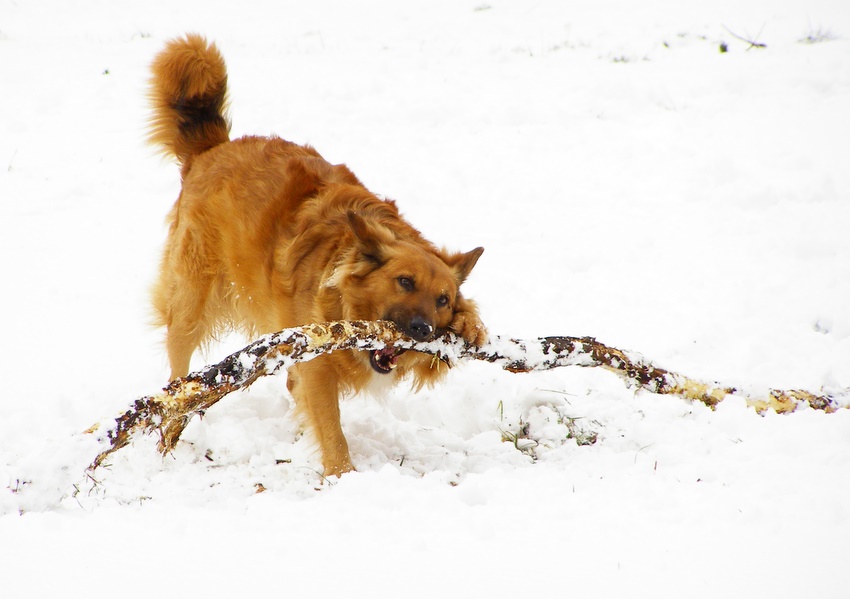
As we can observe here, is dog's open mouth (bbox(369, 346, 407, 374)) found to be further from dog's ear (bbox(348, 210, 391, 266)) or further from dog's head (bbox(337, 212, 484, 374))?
dog's ear (bbox(348, 210, 391, 266))

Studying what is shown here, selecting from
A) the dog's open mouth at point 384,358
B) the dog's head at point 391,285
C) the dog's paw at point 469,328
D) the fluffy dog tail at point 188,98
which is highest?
the fluffy dog tail at point 188,98

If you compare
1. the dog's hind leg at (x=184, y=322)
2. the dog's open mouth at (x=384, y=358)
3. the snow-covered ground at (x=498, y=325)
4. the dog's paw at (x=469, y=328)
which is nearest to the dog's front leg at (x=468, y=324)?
the dog's paw at (x=469, y=328)

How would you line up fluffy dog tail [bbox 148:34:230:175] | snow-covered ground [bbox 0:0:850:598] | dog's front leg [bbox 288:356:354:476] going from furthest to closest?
fluffy dog tail [bbox 148:34:230:175]
dog's front leg [bbox 288:356:354:476]
snow-covered ground [bbox 0:0:850:598]

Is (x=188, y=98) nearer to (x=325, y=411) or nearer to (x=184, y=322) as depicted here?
(x=184, y=322)

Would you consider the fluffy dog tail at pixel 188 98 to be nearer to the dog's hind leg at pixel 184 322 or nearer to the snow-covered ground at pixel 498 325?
the snow-covered ground at pixel 498 325

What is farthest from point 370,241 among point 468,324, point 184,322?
point 184,322

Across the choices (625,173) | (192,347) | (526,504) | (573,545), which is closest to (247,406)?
(192,347)

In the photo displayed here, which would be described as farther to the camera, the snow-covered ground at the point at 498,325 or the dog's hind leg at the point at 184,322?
the dog's hind leg at the point at 184,322

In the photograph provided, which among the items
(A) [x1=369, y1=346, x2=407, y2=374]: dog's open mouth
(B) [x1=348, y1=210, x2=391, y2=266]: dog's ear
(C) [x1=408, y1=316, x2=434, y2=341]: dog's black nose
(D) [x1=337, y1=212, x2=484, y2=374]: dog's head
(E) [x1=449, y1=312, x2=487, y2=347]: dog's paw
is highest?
(B) [x1=348, y1=210, x2=391, y2=266]: dog's ear

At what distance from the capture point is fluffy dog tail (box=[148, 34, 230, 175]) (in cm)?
467

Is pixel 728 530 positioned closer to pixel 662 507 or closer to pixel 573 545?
pixel 662 507

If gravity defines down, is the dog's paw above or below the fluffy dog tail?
below

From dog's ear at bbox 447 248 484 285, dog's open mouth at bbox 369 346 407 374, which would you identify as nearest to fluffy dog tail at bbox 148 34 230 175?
dog's ear at bbox 447 248 484 285

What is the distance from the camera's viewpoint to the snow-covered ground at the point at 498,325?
2.36m
